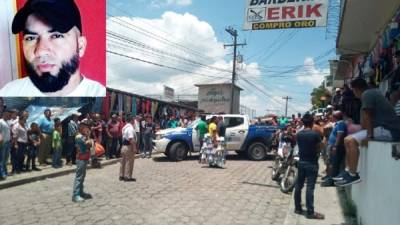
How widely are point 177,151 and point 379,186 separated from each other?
40.7 ft

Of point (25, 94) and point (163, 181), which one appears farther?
point (25, 94)

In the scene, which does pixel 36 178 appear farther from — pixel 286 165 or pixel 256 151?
pixel 256 151

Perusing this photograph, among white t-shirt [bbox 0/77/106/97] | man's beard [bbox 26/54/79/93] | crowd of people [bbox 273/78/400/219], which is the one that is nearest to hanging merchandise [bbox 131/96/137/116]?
white t-shirt [bbox 0/77/106/97]

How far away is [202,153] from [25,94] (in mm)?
7482

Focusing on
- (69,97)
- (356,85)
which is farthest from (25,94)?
(356,85)

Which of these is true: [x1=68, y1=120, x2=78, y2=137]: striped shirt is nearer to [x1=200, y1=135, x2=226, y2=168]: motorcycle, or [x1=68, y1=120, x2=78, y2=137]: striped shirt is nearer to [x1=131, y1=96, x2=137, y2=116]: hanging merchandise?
[x1=200, y1=135, x2=226, y2=168]: motorcycle

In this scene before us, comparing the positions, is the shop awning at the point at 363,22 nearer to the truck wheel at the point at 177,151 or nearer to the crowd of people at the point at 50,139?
the crowd of people at the point at 50,139

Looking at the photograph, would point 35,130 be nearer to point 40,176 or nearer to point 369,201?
point 40,176

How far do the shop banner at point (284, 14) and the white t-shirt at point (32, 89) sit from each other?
8430mm

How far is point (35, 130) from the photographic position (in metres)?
12.9

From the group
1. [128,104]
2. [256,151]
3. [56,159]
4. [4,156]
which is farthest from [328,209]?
[128,104]

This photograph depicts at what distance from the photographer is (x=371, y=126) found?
5684mm

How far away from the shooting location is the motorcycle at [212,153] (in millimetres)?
15023

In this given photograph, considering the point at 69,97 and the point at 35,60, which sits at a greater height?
the point at 35,60
